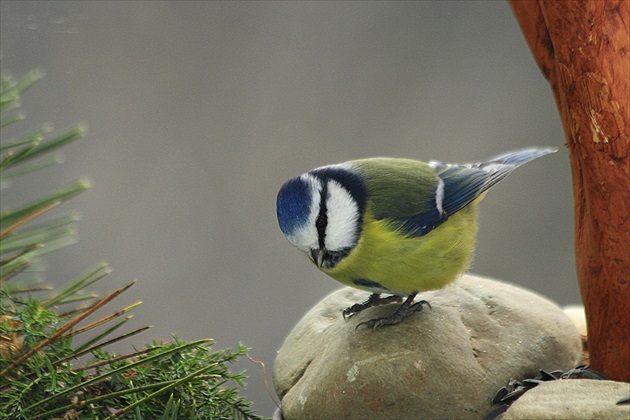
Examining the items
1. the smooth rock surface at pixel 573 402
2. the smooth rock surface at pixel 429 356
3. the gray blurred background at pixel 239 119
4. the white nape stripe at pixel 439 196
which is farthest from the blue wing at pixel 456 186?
the gray blurred background at pixel 239 119

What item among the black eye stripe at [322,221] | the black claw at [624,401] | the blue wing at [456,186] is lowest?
the black claw at [624,401]

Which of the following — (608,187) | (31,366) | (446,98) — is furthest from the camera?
(446,98)

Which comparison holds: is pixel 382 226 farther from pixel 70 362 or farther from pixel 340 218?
pixel 70 362

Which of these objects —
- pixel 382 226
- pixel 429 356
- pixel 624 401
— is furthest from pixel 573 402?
pixel 382 226

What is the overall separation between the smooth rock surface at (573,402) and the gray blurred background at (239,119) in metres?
1.03

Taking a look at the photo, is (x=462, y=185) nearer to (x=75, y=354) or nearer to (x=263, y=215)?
(x=75, y=354)

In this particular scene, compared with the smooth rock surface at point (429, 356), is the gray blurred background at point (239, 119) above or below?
above

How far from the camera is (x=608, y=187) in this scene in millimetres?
941

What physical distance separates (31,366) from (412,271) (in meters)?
0.46

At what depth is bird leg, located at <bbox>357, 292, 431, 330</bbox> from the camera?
1.05 metres

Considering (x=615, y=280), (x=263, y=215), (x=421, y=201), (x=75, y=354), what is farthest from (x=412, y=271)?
(x=263, y=215)

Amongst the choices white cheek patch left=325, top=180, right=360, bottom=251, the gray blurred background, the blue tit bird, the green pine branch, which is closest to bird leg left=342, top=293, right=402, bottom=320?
the blue tit bird

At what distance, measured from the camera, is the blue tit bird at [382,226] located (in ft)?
3.39

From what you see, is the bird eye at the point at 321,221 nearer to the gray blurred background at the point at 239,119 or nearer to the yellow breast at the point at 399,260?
the yellow breast at the point at 399,260
